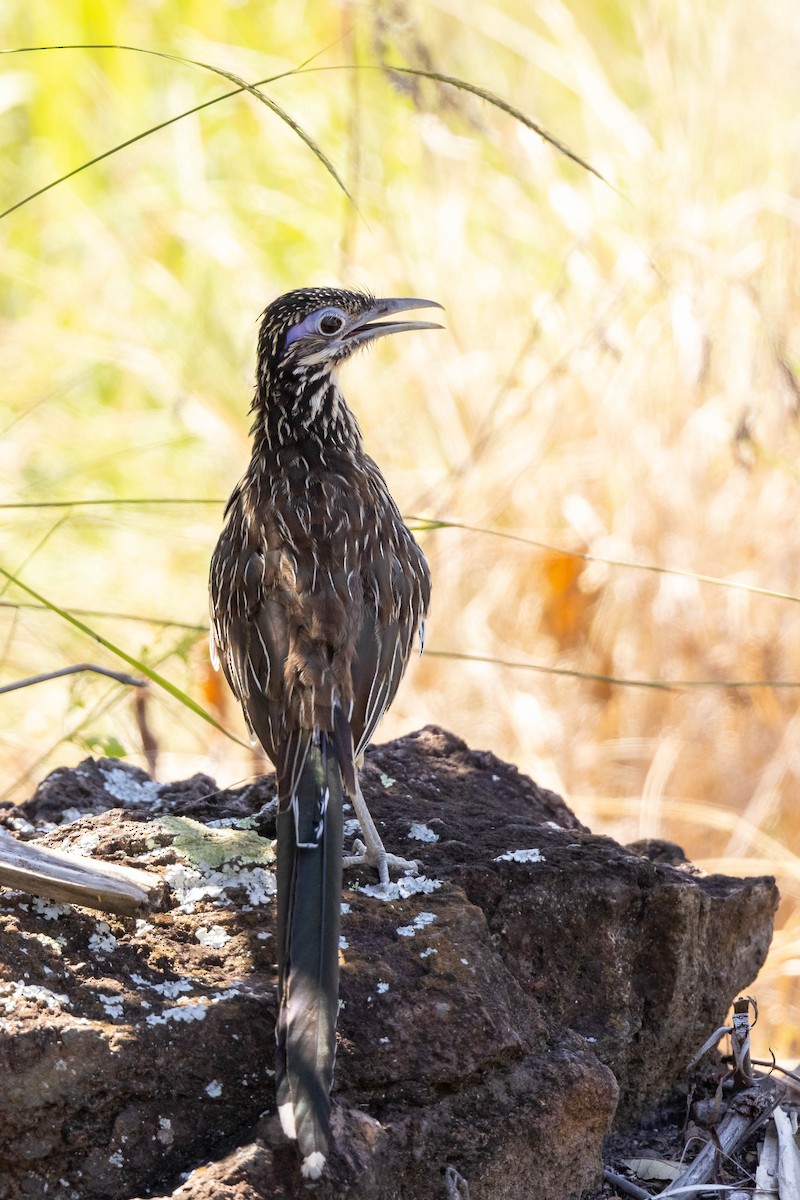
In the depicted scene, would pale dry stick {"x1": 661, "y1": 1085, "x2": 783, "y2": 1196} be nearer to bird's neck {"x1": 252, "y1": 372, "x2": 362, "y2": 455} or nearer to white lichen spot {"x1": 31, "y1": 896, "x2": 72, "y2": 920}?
white lichen spot {"x1": 31, "y1": 896, "x2": 72, "y2": 920}

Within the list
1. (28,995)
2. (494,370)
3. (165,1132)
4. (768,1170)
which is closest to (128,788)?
(28,995)

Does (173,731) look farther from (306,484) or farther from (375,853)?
(375,853)

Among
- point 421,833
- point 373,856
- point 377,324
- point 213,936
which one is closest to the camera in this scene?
point 213,936

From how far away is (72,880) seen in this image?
3.01 meters

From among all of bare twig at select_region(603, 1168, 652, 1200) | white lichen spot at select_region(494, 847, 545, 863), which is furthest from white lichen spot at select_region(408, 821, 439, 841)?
bare twig at select_region(603, 1168, 652, 1200)

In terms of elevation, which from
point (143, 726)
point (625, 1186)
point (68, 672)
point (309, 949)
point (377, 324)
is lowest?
point (625, 1186)

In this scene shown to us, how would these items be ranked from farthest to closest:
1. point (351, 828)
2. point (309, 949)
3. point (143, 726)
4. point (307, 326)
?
point (143, 726) < point (307, 326) < point (351, 828) < point (309, 949)

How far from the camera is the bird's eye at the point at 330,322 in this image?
4.45 metres

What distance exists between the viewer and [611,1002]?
3.41m

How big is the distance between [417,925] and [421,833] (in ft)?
1.84

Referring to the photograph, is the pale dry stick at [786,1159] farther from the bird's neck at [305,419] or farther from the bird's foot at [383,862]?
the bird's neck at [305,419]

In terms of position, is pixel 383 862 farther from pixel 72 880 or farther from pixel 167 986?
pixel 72 880

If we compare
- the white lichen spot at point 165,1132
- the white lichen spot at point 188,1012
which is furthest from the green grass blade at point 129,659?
the white lichen spot at point 165,1132

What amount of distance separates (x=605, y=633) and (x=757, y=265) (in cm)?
202
